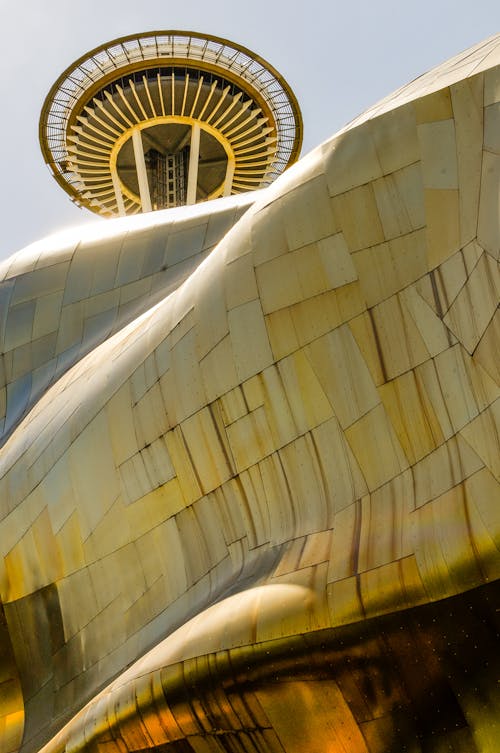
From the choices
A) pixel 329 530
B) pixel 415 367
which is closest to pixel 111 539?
pixel 329 530

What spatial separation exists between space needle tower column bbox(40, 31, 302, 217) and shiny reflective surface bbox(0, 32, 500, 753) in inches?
1165

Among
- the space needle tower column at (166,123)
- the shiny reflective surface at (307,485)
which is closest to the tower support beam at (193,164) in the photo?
the space needle tower column at (166,123)

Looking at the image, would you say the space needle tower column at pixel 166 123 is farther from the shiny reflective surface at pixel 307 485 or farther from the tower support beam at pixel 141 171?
the shiny reflective surface at pixel 307 485

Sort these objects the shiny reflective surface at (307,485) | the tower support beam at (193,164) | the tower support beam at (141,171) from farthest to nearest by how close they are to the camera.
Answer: the tower support beam at (141,171) → the tower support beam at (193,164) → the shiny reflective surface at (307,485)

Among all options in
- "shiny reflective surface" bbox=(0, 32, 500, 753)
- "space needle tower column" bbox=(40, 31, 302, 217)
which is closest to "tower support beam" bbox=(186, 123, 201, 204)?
"space needle tower column" bbox=(40, 31, 302, 217)

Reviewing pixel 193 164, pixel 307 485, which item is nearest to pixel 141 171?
pixel 193 164

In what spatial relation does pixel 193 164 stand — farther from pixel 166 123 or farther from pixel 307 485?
pixel 307 485

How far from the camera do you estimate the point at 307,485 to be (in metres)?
7.77

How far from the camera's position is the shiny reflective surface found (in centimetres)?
631

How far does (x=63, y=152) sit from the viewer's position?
4253cm

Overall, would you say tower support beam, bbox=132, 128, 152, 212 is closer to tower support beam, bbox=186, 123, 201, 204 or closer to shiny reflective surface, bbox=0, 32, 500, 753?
tower support beam, bbox=186, 123, 201, 204

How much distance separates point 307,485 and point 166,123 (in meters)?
37.3

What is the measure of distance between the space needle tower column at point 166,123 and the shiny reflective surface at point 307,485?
29593 millimetres

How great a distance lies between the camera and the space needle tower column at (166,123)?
40719 mm
